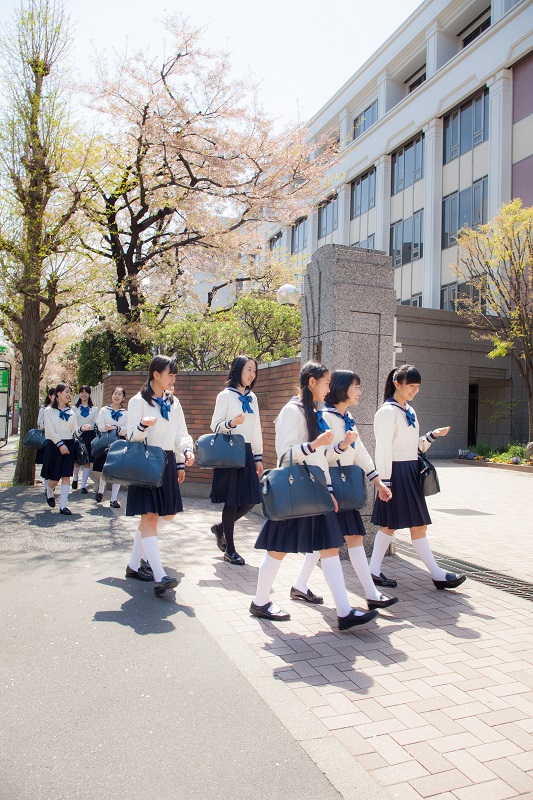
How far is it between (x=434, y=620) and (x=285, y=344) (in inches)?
389

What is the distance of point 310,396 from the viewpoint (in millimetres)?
4086

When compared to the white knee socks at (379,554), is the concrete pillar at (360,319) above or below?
above

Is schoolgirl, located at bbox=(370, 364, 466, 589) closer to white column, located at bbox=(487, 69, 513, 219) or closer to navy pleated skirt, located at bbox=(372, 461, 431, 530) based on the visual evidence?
navy pleated skirt, located at bbox=(372, 461, 431, 530)

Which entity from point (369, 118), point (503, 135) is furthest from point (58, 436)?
point (369, 118)

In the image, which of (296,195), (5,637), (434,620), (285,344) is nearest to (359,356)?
(434,620)

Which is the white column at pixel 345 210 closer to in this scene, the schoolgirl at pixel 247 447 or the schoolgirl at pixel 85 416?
the schoolgirl at pixel 85 416

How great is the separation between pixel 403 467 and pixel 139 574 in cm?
235

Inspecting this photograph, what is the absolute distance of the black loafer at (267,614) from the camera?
167 inches

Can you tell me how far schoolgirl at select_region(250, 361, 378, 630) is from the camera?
13.0 feet

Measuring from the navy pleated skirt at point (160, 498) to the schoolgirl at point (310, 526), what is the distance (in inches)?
45.0

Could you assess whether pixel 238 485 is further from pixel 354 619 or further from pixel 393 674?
pixel 393 674

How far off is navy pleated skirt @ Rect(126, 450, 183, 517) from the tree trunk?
8300mm

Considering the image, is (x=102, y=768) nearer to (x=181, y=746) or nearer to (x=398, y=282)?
(x=181, y=746)

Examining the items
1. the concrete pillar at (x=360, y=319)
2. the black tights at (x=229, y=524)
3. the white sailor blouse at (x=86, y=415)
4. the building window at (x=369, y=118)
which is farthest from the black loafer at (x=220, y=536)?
the building window at (x=369, y=118)
